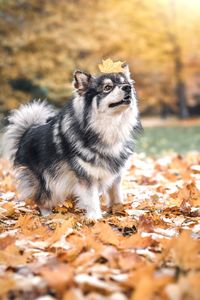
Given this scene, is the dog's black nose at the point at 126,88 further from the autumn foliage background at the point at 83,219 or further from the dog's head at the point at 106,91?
the autumn foliage background at the point at 83,219

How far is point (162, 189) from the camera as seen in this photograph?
614 cm

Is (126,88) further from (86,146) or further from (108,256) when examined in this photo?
(108,256)

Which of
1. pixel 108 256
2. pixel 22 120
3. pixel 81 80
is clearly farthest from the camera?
pixel 22 120

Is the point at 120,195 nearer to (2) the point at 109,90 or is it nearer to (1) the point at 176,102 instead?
(2) the point at 109,90

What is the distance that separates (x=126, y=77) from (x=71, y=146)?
84 centimetres

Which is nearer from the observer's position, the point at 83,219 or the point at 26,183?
the point at 83,219

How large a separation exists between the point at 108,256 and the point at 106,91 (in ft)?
6.98

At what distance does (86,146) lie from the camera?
4.94 metres

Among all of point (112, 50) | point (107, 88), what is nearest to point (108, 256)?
point (107, 88)

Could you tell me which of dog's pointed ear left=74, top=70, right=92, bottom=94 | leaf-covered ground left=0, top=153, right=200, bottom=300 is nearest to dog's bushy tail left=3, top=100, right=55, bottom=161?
leaf-covered ground left=0, top=153, right=200, bottom=300

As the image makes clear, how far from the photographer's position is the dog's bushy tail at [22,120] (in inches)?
233

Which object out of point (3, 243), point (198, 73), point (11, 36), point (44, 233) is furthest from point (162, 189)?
point (198, 73)

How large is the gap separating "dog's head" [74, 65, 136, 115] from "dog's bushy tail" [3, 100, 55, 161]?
114 cm

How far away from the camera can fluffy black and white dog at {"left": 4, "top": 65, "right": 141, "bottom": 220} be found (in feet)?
15.7
